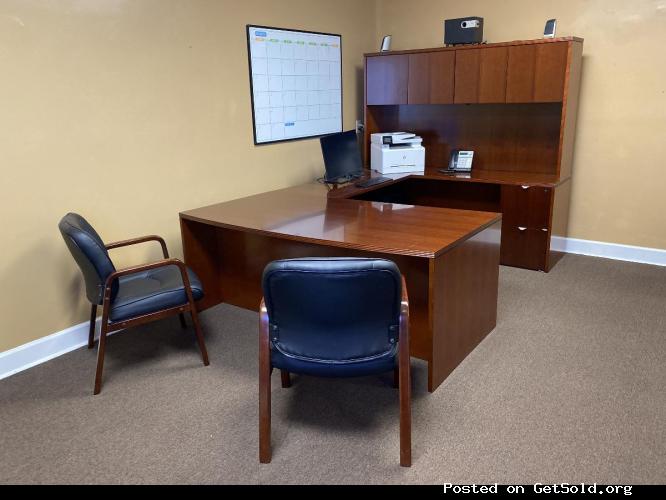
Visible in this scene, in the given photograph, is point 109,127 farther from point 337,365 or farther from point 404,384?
point 404,384

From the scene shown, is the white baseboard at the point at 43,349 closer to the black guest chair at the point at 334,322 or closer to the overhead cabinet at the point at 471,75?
the black guest chair at the point at 334,322

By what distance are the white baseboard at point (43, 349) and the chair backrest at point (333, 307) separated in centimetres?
168

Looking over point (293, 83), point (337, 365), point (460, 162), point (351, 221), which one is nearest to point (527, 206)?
point (460, 162)

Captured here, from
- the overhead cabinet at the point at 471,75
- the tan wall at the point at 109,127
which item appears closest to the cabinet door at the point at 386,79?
the overhead cabinet at the point at 471,75

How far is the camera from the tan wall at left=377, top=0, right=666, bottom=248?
394 cm

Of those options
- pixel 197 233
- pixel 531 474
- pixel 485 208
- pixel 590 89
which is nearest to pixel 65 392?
pixel 197 233

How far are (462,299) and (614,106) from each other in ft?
8.36

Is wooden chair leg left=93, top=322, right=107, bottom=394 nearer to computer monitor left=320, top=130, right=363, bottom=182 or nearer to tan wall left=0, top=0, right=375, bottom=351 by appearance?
tan wall left=0, top=0, right=375, bottom=351

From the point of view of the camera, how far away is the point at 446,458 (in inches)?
80.7

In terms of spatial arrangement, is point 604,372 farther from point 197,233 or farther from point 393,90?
point 393,90

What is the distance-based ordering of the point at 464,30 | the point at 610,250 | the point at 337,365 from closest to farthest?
the point at 337,365 < the point at 464,30 < the point at 610,250

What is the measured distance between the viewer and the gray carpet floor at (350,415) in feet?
6.58

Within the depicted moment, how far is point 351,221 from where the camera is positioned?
2.90m

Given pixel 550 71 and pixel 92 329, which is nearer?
pixel 92 329
